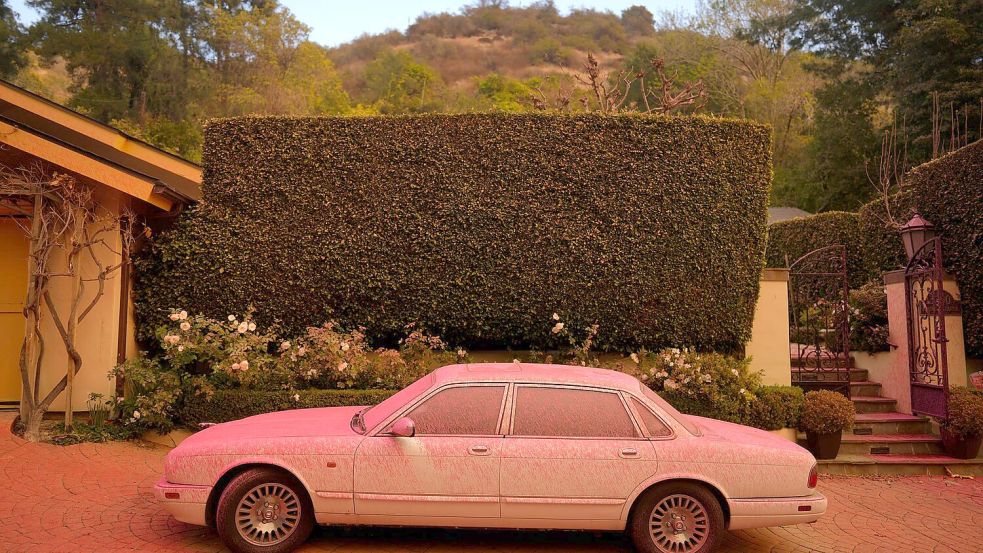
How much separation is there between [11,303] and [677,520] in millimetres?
8550

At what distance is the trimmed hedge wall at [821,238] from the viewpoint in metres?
16.2

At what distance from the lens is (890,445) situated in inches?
336

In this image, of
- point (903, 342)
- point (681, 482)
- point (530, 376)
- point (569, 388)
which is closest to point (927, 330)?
point (903, 342)

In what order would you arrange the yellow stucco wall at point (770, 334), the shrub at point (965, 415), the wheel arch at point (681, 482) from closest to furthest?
the wheel arch at point (681, 482)
the shrub at point (965, 415)
the yellow stucco wall at point (770, 334)

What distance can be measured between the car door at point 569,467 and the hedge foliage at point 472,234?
13.9 ft

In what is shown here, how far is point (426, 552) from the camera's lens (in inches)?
192

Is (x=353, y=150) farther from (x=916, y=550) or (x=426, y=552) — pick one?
(x=916, y=550)

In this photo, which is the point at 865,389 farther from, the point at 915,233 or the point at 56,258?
the point at 56,258

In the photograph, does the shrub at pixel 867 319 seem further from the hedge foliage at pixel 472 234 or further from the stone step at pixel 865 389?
the hedge foliage at pixel 472 234

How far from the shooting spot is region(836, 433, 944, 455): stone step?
27.8 ft

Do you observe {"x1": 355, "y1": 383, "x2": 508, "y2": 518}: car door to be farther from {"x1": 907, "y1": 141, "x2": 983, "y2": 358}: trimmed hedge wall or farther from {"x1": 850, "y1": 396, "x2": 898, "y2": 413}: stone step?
{"x1": 907, "y1": 141, "x2": 983, "y2": 358}: trimmed hedge wall

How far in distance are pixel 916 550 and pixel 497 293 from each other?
5.22 metres

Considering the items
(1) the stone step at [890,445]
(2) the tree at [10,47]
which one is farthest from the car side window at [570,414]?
(2) the tree at [10,47]

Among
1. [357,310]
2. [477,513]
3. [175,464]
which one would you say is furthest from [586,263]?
[175,464]
